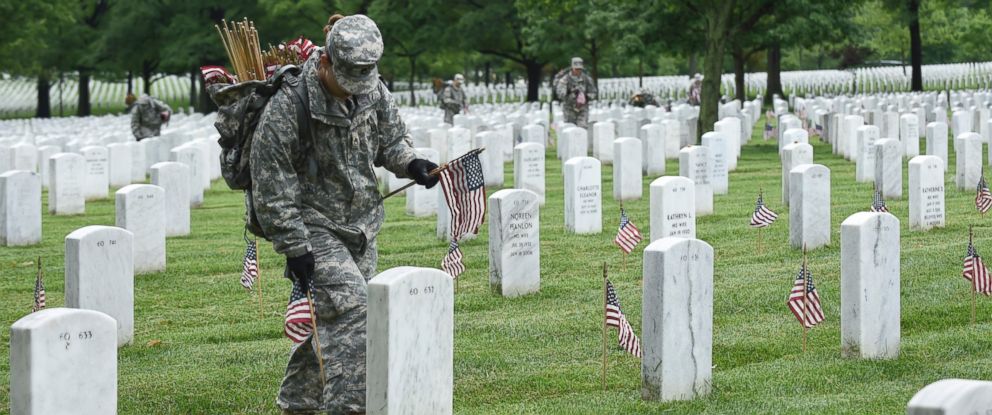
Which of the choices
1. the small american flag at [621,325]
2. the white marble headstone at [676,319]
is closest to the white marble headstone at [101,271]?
the small american flag at [621,325]

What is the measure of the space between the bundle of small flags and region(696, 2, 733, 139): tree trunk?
18821 mm

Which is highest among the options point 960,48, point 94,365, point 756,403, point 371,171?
point 960,48

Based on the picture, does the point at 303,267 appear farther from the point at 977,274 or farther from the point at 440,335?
the point at 977,274

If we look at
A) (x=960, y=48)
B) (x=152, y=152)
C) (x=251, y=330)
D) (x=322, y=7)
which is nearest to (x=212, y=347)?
(x=251, y=330)

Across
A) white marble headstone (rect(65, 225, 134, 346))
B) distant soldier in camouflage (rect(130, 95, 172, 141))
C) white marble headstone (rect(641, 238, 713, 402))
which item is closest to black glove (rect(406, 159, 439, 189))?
white marble headstone (rect(641, 238, 713, 402))

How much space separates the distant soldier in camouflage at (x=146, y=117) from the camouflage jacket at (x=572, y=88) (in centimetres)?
735

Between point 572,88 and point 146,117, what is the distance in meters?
7.84

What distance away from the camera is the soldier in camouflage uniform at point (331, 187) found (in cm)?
643

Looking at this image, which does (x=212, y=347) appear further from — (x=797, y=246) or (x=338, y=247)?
(x=797, y=246)

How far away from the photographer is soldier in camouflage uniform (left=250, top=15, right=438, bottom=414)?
6426mm

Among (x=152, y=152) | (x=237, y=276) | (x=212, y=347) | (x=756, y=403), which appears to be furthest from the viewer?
(x=152, y=152)

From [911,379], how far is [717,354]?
1.28 metres

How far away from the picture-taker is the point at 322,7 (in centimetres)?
5822

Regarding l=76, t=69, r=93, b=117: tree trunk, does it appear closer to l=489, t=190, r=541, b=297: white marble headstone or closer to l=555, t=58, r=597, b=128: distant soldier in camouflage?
l=555, t=58, r=597, b=128: distant soldier in camouflage
